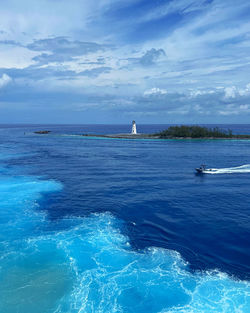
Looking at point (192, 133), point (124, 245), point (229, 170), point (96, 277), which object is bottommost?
point (96, 277)

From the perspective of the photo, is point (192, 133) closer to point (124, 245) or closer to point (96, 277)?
point (124, 245)

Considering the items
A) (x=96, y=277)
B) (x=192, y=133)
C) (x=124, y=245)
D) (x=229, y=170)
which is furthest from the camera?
(x=192, y=133)

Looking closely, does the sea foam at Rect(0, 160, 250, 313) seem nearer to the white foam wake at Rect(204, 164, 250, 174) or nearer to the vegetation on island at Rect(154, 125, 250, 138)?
the white foam wake at Rect(204, 164, 250, 174)

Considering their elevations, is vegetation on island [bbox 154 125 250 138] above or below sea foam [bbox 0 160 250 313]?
above

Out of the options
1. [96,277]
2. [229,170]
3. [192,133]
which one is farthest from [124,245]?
[192,133]

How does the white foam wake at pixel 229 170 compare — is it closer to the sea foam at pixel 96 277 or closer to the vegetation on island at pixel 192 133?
the sea foam at pixel 96 277

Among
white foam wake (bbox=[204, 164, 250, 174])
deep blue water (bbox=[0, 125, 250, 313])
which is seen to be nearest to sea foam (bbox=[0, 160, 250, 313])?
deep blue water (bbox=[0, 125, 250, 313])

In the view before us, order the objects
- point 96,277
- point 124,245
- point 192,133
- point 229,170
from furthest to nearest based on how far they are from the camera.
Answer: point 192,133, point 229,170, point 124,245, point 96,277

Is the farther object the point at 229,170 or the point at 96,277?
the point at 229,170

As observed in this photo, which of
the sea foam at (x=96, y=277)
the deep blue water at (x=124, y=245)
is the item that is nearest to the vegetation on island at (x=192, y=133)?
the deep blue water at (x=124, y=245)
